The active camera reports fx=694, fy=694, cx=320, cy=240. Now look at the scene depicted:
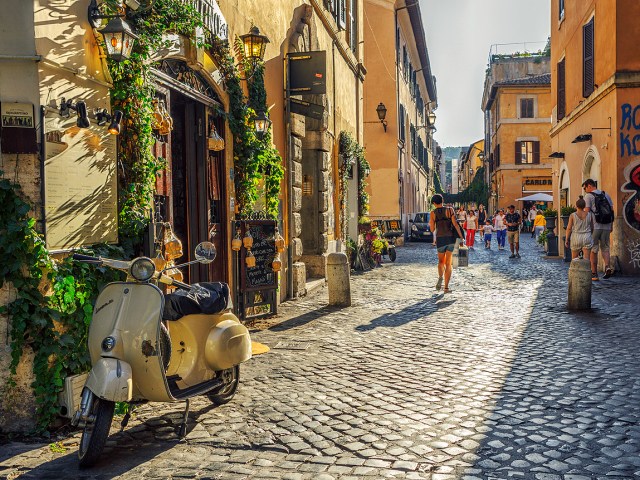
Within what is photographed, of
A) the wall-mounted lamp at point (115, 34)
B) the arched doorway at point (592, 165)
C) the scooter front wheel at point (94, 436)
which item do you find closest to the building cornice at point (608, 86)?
the arched doorway at point (592, 165)

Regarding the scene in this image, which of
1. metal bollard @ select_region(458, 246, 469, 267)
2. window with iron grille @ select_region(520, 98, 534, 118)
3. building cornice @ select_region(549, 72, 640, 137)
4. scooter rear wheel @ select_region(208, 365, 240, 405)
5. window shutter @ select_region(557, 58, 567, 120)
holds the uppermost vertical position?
window with iron grille @ select_region(520, 98, 534, 118)

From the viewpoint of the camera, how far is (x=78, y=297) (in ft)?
15.1

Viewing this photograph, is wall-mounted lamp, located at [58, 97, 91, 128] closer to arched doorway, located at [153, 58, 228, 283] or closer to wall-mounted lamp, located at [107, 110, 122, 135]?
wall-mounted lamp, located at [107, 110, 122, 135]

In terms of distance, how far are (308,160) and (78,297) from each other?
29.5ft

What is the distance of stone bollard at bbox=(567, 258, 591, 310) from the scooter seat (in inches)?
240

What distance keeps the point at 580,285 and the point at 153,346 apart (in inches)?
274

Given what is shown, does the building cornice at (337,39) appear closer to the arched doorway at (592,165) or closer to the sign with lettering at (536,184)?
the arched doorway at (592,165)

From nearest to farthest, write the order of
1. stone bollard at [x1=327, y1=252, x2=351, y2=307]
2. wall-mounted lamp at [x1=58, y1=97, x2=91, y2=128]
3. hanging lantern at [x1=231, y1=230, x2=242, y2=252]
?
wall-mounted lamp at [x1=58, y1=97, x2=91, y2=128] < hanging lantern at [x1=231, y1=230, x2=242, y2=252] < stone bollard at [x1=327, y1=252, x2=351, y2=307]

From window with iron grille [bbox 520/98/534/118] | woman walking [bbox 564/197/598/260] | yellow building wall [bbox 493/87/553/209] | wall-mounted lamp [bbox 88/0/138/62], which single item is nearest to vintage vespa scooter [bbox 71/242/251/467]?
wall-mounted lamp [bbox 88/0/138/62]

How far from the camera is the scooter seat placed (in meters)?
4.53

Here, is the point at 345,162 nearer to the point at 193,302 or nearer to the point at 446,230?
the point at 446,230

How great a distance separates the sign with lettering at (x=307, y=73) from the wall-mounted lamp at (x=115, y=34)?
6.04m

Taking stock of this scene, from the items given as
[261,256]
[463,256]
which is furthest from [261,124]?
[463,256]

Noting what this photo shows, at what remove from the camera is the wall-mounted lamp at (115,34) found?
4.95 m
